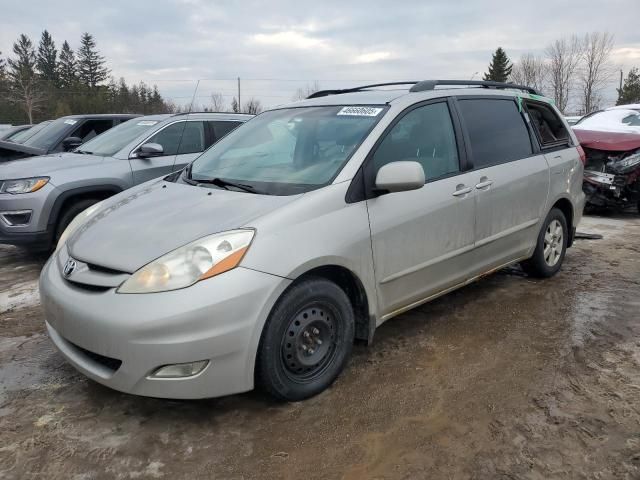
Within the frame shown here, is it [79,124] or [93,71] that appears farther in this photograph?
[93,71]

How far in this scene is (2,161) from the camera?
7191 millimetres

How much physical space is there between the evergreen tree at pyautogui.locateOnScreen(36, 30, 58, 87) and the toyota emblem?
78.3 m

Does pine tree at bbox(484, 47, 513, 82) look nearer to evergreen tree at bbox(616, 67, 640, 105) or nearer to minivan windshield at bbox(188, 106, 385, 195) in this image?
evergreen tree at bbox(616, 67, 640, 105)

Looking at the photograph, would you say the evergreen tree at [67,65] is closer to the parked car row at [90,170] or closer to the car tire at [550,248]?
the parked car row at [90,170]

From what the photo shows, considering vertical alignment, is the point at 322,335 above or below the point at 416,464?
above

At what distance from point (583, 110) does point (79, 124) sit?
5287 cm

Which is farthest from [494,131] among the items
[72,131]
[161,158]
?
[72,131]

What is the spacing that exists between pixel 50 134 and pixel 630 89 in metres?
58.2

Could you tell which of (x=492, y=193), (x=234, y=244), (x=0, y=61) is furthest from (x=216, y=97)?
(x=0, y=61)

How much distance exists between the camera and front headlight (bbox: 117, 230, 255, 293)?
2.48 m

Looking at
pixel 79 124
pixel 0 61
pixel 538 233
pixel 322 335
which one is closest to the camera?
pixel 322 335

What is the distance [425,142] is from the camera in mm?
3590

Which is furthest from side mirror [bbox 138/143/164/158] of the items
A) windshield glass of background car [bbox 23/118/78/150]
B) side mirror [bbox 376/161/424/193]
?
side mirror [bbox 376/161/424/193]

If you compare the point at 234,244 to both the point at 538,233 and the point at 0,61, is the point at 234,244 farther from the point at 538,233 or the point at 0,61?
the point at 0,61
